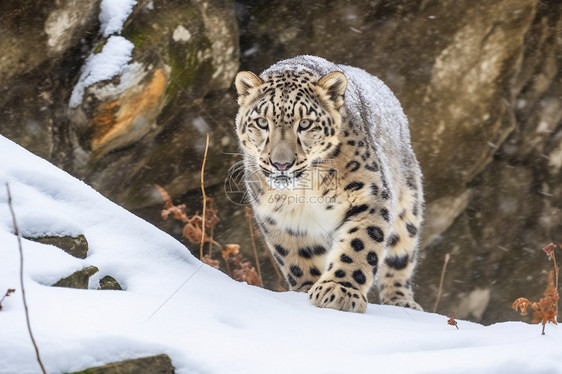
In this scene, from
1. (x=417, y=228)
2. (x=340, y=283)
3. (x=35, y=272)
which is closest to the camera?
(x=35, y=272)

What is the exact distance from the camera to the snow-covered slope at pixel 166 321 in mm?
2809

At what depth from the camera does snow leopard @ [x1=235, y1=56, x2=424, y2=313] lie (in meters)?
5.28

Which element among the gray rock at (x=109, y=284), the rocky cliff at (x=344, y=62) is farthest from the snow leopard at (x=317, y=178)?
the rocky cliff at (x=344, y=62)

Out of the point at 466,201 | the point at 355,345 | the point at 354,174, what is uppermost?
the point at 355,345

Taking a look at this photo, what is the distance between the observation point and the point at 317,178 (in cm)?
550

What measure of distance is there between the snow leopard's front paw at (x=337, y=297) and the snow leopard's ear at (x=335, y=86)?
1.40 metres

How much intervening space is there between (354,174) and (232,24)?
3.12 meters

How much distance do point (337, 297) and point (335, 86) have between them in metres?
1.62

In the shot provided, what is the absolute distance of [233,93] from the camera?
8.32 metres

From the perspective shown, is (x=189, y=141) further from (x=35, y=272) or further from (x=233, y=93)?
(x=35, y=272)

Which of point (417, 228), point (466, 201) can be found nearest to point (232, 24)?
point (417, 228)
